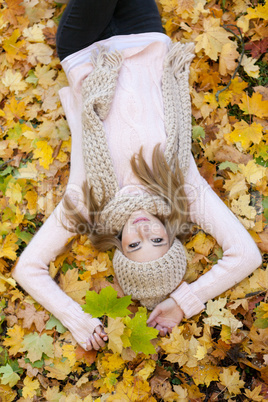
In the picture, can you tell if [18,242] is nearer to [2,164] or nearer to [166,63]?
[2,164]

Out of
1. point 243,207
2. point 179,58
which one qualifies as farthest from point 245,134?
point 179,58

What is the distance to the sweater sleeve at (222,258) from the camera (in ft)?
8.93

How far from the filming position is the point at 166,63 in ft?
9.92

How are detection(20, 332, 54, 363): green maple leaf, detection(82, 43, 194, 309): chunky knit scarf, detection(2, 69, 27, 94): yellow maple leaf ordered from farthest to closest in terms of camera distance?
detection(2, 69, 27, 94): yellow maple leaf → detection(20, 332, 54, 363): green maple leaf → detection(82, 43, 194, 309): chunky knit scarf

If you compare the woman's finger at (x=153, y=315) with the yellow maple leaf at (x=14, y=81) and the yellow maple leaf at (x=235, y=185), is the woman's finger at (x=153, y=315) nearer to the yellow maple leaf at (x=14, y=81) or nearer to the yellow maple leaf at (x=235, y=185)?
the yellow maple leaf at (x=235, y=185)

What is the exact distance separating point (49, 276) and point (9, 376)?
751mm

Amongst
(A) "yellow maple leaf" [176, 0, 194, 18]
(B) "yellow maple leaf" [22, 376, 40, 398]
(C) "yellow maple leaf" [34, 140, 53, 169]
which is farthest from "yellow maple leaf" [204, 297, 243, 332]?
(A) "yellow maple leaf" [176, 0, 194, 18]

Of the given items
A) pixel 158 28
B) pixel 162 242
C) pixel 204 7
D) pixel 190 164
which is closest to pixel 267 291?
pixel 162 242

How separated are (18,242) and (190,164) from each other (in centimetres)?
152

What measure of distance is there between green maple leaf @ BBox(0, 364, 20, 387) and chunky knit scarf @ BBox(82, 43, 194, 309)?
1.02 m

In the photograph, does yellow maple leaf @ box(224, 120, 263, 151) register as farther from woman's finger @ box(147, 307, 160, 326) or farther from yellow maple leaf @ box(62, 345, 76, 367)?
yellow maple leaf @ box(62, 345, 76, 367)

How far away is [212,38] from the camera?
132 inches

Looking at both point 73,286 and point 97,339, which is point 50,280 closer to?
point 73,286

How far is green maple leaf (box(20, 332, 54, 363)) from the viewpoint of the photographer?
285 centimetres
